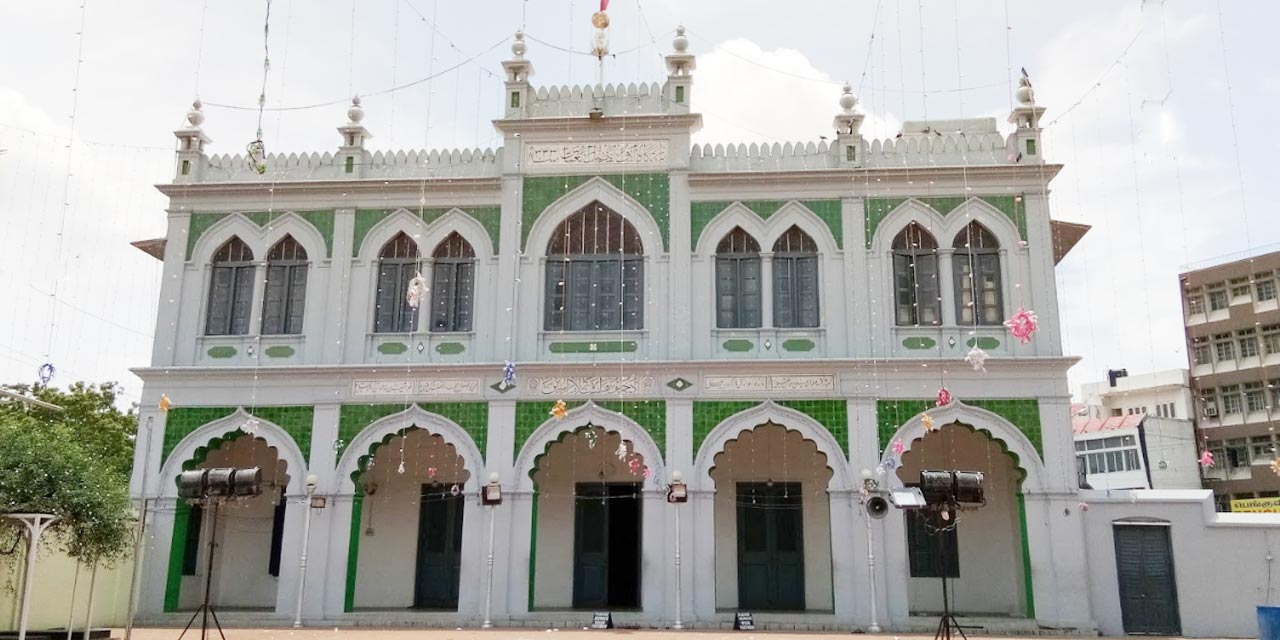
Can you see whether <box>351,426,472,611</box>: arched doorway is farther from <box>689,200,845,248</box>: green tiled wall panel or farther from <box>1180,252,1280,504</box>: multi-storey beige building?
<box>1180,252,1280,504</box>: multi-storey beige building

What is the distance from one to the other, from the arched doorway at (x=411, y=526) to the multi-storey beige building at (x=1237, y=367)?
26161 millimetres

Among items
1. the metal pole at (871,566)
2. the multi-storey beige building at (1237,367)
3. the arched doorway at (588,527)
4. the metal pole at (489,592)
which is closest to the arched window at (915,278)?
the metal pole at (871,566)

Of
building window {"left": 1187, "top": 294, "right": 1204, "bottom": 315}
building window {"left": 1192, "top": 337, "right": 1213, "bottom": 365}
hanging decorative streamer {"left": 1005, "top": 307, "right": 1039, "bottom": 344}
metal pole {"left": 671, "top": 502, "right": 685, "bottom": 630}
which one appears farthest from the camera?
building window {"left": 1187, "top": 294, "right": 1204, "bottom": 315}

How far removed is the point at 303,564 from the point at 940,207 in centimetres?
1151

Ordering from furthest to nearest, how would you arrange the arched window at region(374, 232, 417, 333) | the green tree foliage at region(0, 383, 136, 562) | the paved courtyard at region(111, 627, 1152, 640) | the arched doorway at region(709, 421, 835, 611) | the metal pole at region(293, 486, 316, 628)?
the arched window at region(374, 232, 417, 333)
the arched doorway at region(709, 421, 835, 611)
the metal pole at region(293, 486, 316, 628)
the paved courtyard at region(111, 627, 1152, 640)
the green tree foliage at region(0, 383, 136, 562)

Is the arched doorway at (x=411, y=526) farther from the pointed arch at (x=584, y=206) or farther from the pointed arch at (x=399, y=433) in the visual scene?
the pointed arch at (x=584, y=206)

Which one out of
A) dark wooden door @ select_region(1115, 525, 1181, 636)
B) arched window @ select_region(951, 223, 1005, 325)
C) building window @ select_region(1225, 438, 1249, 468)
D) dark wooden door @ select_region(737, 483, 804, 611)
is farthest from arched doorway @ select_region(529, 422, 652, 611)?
building window @ select_region(1225, 438, 1249, 468)

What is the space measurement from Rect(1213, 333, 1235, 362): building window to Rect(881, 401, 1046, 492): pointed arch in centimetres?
2198

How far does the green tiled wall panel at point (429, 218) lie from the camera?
665 inches

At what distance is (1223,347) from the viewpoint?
109 ft

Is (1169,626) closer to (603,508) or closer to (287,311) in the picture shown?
(603,508)

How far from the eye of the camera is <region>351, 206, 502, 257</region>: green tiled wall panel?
16.9m

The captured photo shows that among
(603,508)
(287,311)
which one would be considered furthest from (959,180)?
(287,311)

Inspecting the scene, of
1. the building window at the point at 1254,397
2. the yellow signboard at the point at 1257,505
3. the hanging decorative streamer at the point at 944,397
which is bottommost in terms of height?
the yellow signboard at the point at 1257,505
